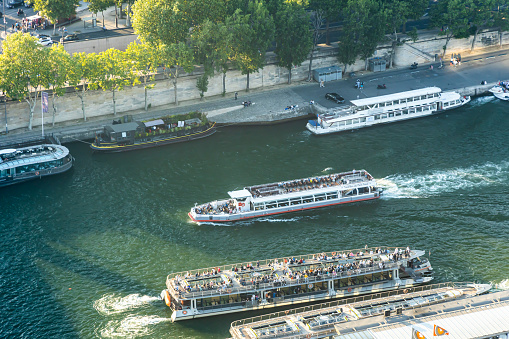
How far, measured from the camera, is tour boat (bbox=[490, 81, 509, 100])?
502 feet

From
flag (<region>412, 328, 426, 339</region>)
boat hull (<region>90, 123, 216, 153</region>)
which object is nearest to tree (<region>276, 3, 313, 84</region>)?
boat hull (<region>90, 123, 216, 153</region>)

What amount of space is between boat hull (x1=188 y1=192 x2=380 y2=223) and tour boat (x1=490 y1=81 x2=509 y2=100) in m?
52.9

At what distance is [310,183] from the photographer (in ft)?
386

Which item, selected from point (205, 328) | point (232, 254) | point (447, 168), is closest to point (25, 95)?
point (232, 254)

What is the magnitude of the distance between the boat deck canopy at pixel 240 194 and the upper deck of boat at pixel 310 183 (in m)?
1.61

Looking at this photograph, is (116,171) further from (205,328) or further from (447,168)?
(447,168)

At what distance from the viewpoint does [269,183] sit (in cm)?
11862

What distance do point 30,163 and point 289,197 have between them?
143 feet

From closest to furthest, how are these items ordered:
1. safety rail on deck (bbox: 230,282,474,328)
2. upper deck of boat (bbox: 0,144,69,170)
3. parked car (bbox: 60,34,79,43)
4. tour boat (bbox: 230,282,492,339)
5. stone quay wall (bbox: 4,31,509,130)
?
1. tour boat (bbox: 230,282,492,339)
2. safety rail on deck (bbox: 230,282,474,328)
3. upper deck of boat (bbox: 0,144,69,170)
4. stone quay wall (bbox: 4,31,509,130)
5. parked car (bbox: 60,34,79,43)

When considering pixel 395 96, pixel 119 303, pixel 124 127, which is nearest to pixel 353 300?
pixel 119 303

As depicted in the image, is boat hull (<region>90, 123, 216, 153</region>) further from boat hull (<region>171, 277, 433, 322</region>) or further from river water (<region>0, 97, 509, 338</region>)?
boat hull (<region>171, 277, 433, 322</region>)

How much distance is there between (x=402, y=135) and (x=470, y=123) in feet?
48.3

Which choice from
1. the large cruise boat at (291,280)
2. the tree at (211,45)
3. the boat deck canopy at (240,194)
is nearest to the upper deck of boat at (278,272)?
the large cruise boat at (291,280)

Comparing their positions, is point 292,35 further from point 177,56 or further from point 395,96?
point 177,56
